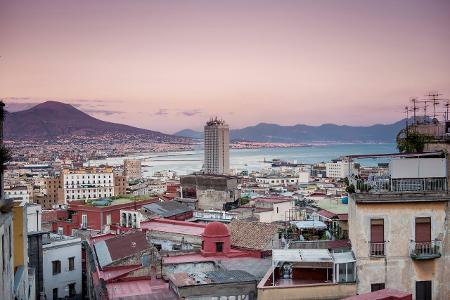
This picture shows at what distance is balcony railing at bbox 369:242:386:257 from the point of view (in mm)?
17255

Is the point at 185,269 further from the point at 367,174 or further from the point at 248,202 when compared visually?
the point at 248,202

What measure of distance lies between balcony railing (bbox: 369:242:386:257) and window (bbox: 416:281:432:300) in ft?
4.98

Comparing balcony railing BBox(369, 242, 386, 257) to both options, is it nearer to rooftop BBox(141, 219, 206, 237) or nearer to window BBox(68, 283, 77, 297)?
rooftop BBox(141, 219, 206, 237)

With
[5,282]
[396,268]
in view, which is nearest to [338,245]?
[396,268]

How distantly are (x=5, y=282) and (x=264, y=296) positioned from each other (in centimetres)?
782

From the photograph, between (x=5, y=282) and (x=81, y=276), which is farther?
(x=81, y=276)

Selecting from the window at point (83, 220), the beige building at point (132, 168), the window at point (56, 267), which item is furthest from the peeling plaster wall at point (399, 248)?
the beige building at point (132, 168)

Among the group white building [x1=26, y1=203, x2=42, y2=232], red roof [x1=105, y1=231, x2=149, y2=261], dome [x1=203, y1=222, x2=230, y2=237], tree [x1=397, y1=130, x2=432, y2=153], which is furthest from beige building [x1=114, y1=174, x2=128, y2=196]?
tree [x1=397, y1=130, x2=432, y2=153]

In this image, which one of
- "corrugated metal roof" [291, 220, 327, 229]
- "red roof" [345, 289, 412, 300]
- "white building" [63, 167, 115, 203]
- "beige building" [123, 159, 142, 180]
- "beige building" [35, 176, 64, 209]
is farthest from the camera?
"beige building" [123, 159, 142, 180]

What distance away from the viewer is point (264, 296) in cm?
1727

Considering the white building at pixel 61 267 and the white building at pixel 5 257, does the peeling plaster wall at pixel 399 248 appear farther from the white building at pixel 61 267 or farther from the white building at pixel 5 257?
the white building at pixel 61 267

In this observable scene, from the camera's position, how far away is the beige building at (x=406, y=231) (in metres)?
17.2

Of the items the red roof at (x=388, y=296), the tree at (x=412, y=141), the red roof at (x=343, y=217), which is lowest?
the red roof at (x=388, y=296)

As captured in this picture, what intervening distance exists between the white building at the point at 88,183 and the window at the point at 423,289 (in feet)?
361
